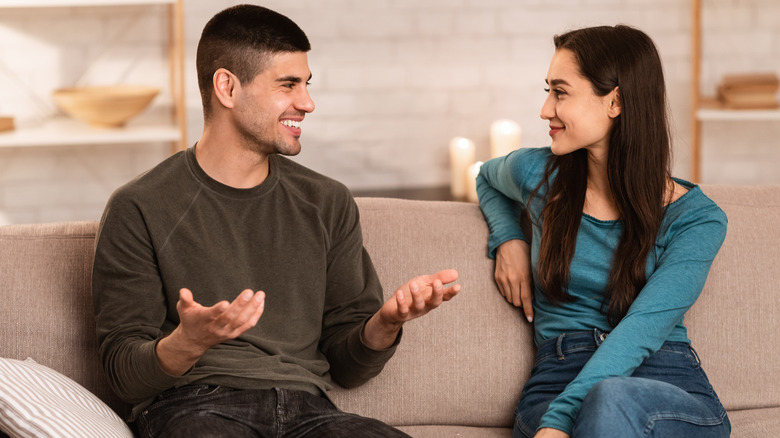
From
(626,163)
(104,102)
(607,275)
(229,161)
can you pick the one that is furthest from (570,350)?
(104,102)

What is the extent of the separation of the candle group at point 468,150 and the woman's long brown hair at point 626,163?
1.60 metres

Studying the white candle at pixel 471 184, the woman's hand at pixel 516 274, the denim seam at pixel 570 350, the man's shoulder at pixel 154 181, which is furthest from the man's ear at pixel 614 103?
the white candle at pixel 471 184

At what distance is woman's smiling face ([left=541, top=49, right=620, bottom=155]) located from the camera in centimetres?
169

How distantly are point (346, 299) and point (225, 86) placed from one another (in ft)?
1.57

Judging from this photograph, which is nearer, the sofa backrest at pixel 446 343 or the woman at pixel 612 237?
the woman at pixel 612 237

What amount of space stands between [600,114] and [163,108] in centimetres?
226

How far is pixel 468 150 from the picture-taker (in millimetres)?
3344

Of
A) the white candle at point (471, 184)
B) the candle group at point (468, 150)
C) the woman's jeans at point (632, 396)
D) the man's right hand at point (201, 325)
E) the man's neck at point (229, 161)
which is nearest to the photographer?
the man's right hand at point (201, 325)

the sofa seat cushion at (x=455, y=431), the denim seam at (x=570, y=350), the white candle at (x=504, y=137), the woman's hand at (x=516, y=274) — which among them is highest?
the white candle at (x=504, y=137)

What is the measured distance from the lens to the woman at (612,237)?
160 cm

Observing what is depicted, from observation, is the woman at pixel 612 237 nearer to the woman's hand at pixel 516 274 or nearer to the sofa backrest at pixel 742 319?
the woman's hand at pixel 516 274

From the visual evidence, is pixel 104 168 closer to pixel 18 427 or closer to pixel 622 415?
pixel 18 427

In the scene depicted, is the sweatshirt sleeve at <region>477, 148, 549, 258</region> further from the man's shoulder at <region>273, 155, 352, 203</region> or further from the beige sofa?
the man's shoulder at <region>273, 155, 352, 203</region>

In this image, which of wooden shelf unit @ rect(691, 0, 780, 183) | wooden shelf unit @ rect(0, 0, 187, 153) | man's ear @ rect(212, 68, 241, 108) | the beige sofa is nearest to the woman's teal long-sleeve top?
the beige sofa
